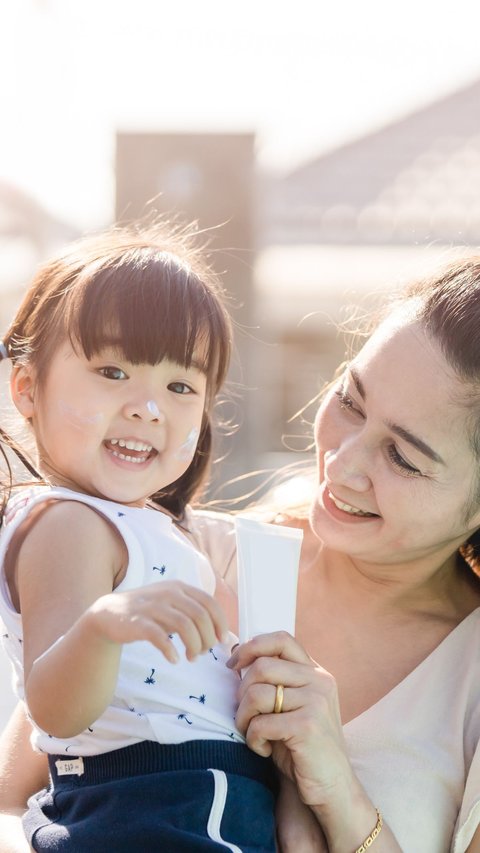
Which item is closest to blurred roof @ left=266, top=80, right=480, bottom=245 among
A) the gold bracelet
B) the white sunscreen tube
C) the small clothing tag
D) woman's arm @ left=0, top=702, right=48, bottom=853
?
woman's arm @ left=0, top=702, right=48, bottom=853

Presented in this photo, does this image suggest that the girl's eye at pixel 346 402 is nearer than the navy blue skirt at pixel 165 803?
No

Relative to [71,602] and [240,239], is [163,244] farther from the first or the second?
[240,239]

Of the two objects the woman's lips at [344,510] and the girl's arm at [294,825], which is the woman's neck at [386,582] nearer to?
the woman's lips at [344,510]

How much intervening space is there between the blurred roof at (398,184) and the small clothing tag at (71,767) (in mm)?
5959

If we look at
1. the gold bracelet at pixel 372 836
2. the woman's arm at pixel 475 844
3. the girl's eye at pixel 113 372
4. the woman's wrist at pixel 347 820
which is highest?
the girl's eye at pixel 113 372

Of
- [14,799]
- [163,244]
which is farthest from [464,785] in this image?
[163,244]

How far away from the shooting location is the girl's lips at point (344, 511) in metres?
2.12

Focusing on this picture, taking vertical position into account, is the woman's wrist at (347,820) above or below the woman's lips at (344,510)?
below

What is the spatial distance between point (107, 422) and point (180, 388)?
183mm

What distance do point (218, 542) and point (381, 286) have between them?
30.1 inches

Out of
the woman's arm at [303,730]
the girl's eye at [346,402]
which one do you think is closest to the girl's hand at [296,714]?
the woman's arm at [303,730]

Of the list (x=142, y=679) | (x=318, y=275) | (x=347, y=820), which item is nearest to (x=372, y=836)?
(x=347, y=820)

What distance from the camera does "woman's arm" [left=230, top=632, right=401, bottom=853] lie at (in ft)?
5.41

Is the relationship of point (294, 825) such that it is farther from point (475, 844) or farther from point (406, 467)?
point (406, 467)
